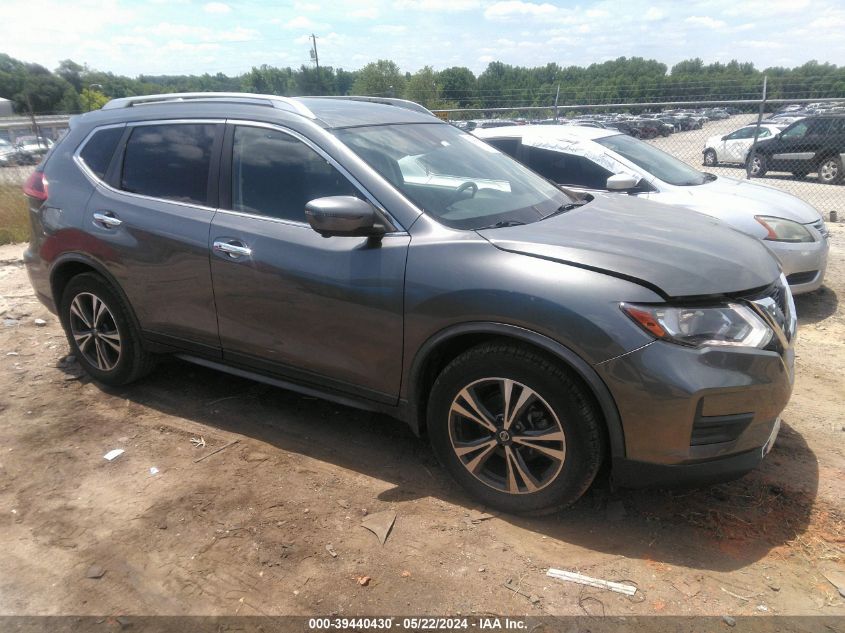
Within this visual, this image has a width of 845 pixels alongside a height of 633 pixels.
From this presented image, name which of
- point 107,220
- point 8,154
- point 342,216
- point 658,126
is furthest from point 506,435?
point 8,154

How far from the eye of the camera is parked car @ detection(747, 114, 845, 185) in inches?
560

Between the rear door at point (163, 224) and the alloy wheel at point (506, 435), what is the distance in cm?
161

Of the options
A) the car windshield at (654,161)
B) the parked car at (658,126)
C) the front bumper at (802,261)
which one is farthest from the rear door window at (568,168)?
Result: the parked car at (658,126)

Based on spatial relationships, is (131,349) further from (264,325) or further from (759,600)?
(759,600)

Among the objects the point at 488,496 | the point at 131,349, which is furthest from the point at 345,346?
the point at 131,349

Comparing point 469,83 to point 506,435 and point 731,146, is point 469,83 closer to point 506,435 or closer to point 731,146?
point 731,146

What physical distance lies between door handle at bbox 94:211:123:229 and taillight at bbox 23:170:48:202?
0.59m

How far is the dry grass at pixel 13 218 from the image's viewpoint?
9.60 m

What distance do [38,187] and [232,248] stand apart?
1876mm

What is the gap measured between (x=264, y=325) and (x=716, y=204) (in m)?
4.40

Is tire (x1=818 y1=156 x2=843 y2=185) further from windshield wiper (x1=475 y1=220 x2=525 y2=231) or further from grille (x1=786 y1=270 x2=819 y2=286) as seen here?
windshield wiper (x1=475 y1=220 x2=525 y2=231)

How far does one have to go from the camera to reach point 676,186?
19.4 feet

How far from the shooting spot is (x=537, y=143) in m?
6.34

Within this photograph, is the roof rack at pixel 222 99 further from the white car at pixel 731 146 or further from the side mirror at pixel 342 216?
the white car at pixel 731 146
